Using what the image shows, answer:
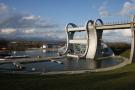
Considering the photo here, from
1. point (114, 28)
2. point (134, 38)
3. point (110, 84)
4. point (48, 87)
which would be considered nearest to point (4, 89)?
point (48, 87)

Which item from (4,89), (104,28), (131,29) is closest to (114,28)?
(104,28)

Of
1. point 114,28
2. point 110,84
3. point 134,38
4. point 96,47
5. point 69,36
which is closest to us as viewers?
point 110,84

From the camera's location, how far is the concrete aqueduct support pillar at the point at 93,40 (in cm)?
8562

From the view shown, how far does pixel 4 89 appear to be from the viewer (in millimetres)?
26531

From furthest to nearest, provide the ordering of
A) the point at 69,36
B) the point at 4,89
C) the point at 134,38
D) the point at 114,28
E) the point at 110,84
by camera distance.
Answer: the point at 69,36, the point at 114,28, the point at 134,38, the point at 110,84, the point at 4,89

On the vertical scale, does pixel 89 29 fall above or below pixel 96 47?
above

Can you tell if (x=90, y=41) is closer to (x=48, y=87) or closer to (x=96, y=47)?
(x=96, y=47)

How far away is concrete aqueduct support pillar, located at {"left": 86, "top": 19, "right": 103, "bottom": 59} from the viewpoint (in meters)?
85.6

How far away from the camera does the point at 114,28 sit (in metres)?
80.4

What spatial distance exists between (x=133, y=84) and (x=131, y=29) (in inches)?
1656

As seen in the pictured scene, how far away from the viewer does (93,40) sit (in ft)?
286

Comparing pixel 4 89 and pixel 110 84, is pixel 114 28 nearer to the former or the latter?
pixel 110 84

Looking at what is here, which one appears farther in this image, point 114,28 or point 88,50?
point 88,50

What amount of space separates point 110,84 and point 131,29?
43.7 meters
